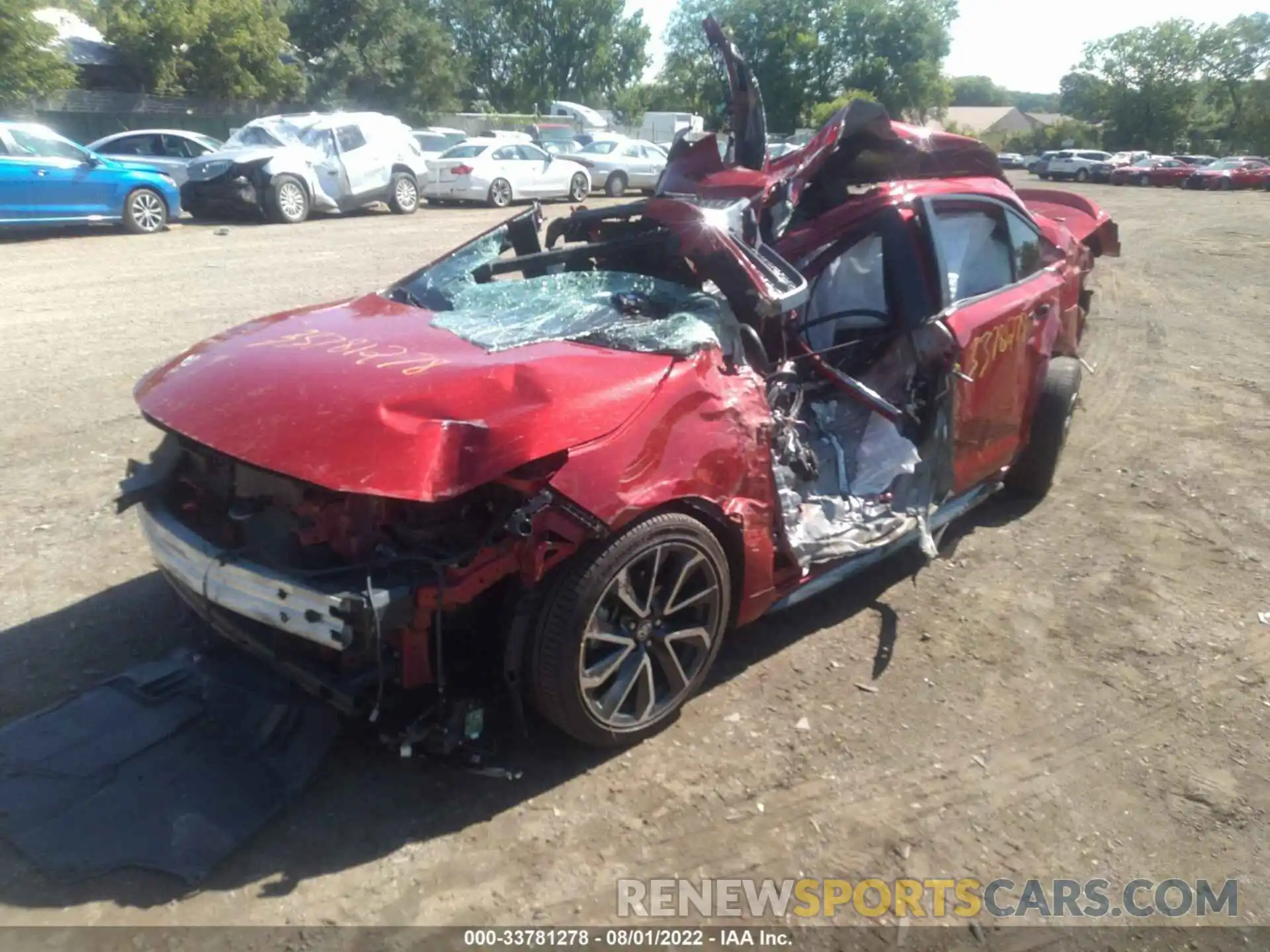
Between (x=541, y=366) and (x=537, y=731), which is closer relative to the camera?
(x=541, y=366)

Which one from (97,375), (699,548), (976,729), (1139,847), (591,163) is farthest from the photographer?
(591,163)

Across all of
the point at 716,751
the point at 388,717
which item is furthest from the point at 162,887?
the point at 716,751

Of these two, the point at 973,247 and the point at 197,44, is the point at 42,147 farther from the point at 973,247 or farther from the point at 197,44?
the point at 197,44

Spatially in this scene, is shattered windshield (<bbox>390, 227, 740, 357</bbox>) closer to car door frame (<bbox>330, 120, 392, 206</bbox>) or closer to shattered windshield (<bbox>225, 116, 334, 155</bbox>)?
car door frame (<bbox>330, 120, 392, 206</bbox>)

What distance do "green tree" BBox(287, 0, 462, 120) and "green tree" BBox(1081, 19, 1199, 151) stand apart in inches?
1943

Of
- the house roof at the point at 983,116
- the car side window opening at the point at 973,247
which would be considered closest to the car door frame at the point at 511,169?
the car side window opening at the point at 973,247

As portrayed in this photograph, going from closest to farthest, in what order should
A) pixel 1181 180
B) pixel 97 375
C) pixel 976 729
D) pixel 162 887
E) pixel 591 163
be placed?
1. pixel 162 887
2. pixel 976 729
3. pixel 97 375
4. pixel 591 163
5. pixel 1181 180

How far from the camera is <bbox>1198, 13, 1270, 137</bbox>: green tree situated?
67.7 meters

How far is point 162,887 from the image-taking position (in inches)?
103

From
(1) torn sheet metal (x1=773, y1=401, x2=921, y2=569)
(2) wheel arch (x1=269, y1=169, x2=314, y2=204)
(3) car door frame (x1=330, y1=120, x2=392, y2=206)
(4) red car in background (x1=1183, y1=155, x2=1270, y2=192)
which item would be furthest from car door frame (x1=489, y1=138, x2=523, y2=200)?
(4) red car in background (x1=1183, y1=155, x2=1270, y2=192)

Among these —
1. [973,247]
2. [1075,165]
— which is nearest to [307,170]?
[973,247]

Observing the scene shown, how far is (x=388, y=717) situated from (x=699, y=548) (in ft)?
3.98

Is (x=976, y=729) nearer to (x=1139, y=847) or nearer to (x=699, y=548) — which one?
(x=1139, y=847)

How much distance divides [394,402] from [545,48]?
215 feet
